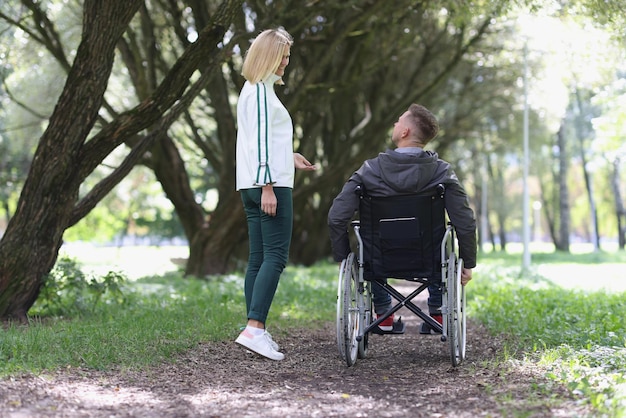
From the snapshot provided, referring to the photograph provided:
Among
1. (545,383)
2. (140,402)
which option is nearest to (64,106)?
(140,402)

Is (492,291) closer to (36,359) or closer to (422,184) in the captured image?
(422,184)

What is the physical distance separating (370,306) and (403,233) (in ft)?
2.18

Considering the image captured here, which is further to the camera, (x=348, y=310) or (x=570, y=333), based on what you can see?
(x=570, y=333)

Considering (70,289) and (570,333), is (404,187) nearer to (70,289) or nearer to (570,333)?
(570,333)

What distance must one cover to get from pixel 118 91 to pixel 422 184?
45.2 feet

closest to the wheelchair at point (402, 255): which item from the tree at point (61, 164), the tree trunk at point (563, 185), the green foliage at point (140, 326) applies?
the green foliage at point (140, 326)

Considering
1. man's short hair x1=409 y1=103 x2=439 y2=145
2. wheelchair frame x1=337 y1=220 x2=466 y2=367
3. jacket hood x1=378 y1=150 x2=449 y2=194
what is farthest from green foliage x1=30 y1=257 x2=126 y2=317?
man's short hair x1=409 y1=103 x2=439 y2=145

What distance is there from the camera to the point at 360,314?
5.12 metres

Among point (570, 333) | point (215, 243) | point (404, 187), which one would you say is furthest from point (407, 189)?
point (215, 243)

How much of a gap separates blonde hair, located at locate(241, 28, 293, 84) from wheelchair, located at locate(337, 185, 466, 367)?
1040 mm

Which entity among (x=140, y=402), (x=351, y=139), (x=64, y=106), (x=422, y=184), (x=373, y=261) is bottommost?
(x=140, y=402)

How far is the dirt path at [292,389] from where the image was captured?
3.61m

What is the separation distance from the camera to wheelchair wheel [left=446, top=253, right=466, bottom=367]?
4.71 meters

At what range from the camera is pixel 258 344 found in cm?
507
